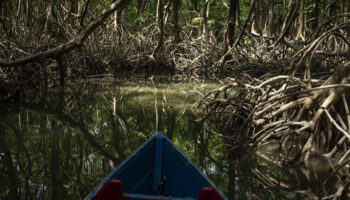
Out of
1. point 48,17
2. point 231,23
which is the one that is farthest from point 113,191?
point 231,23

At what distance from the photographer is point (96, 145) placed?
14.2 ft

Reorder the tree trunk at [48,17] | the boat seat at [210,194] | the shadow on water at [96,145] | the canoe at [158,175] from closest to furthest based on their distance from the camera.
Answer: the boat seat at [210,194] < the canoe at [158,175] < the shadow on water at [96,145] < the tree trunk at [48,17]

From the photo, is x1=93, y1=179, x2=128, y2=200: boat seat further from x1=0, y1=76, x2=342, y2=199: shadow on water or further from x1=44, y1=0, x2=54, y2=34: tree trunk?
x1=44, y1=0, x2=54, y2=34: tree trunk

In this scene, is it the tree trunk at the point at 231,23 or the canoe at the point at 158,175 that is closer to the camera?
the canoe at the point at 158,175

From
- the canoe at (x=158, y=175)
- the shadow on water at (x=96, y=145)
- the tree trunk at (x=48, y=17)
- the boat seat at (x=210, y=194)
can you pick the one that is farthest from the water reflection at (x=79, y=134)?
the tree trunk at (x=48, y=17)

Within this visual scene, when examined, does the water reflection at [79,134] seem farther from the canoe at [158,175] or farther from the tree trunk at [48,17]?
the tree trunk at [48,17]

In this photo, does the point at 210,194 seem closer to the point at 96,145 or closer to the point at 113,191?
the point at 113,191

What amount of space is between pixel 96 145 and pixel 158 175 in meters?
1.81

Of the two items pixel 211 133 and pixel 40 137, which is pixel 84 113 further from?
pixel 211 133

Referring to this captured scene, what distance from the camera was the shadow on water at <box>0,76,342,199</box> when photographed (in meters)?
3.11

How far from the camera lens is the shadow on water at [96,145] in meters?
3.11

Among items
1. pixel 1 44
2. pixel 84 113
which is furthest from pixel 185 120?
pixel 1 44

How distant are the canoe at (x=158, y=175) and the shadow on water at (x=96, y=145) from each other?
1.87 feet

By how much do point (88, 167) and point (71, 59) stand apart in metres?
6.71
